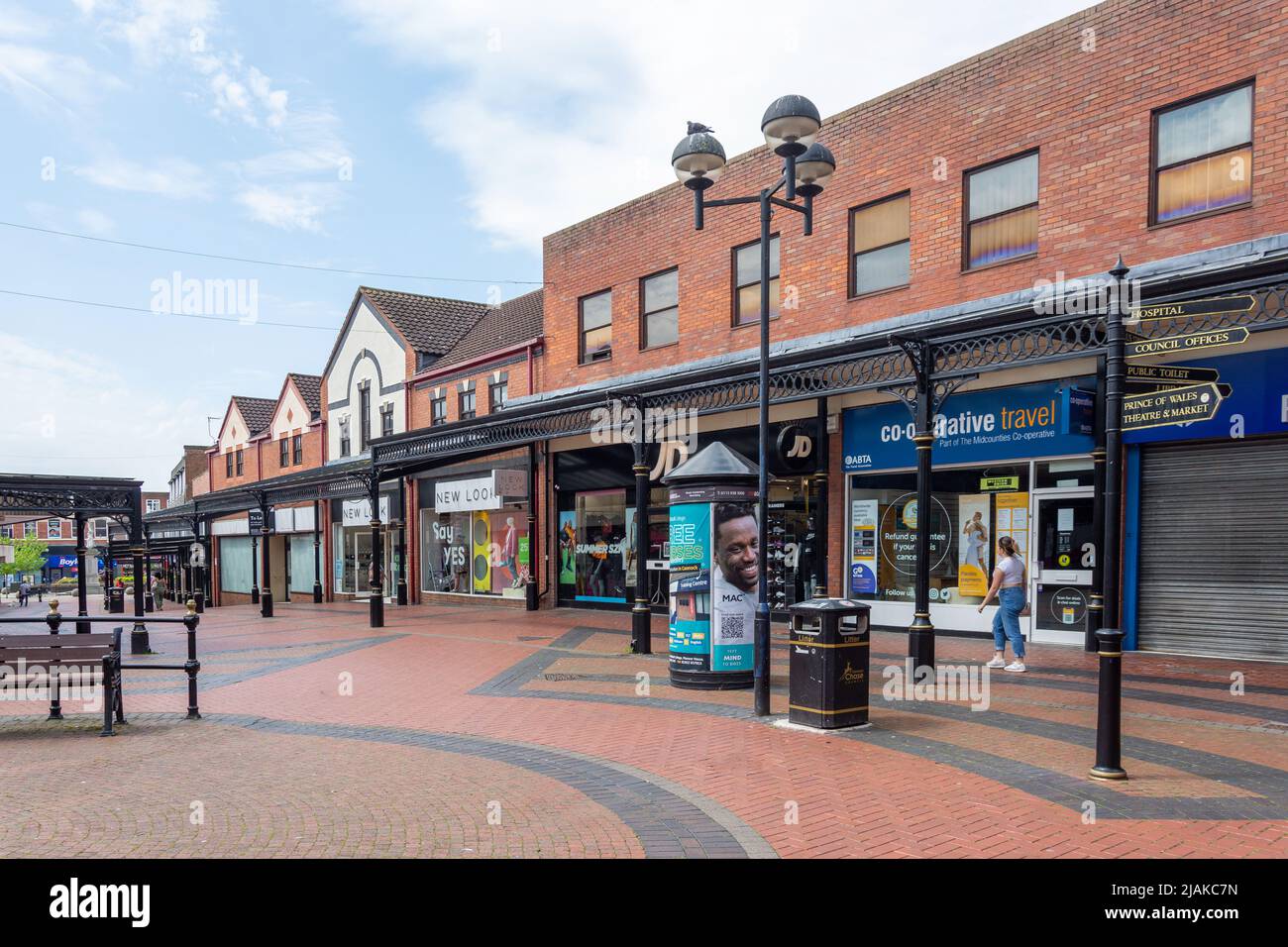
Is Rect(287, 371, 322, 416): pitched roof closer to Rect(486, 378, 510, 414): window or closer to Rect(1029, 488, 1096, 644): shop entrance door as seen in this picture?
Rect(486, 378, 510, 414): window

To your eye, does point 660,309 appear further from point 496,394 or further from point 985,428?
point 985,428

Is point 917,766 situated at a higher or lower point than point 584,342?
lower

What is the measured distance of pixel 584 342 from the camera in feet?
71.8

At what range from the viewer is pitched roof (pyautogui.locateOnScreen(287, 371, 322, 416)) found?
37688 millimetres

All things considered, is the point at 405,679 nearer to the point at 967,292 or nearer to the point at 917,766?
the point at 917,766

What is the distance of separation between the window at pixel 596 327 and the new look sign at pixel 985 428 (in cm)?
733

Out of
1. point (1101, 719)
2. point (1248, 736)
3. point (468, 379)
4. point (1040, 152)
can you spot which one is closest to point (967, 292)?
point (1040, 152)

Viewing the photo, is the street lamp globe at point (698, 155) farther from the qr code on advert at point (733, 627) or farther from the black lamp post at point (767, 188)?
the qr code on advert at point (733, 627)

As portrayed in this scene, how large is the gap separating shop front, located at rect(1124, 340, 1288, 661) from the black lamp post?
19.3ft

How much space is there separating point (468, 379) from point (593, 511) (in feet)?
23.6

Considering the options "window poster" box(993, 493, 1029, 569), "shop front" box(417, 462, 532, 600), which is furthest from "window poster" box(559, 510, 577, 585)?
"window poster" box(993, 493, 1029, 569)

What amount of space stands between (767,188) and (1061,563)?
308 inches

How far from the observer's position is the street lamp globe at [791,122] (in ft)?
26.9

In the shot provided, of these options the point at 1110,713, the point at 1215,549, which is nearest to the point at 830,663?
the point at 1110,713
